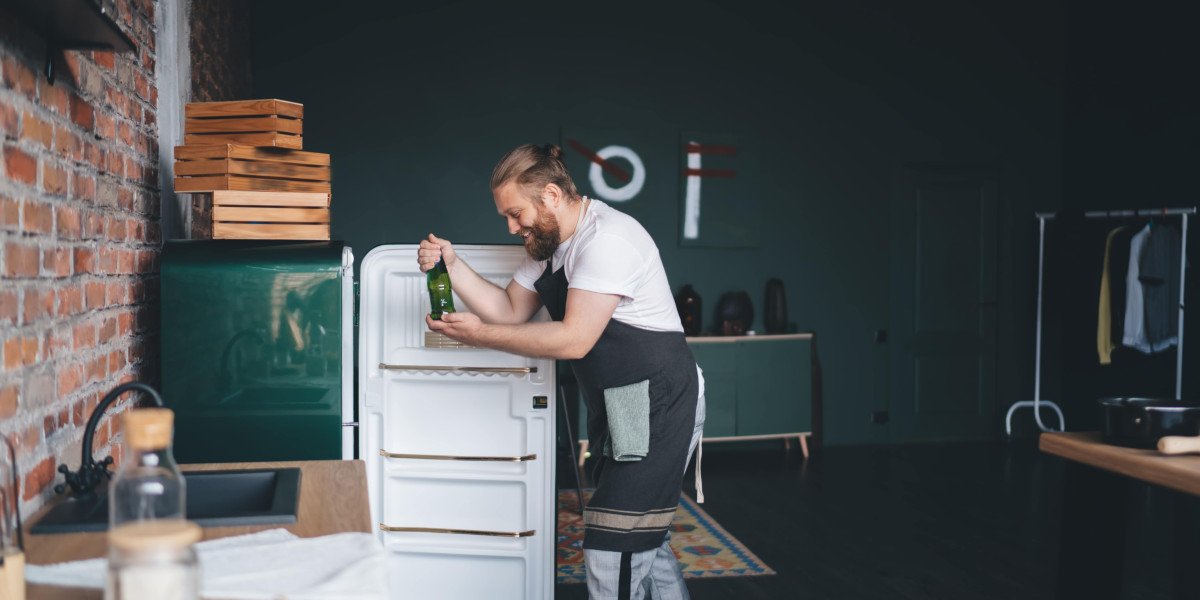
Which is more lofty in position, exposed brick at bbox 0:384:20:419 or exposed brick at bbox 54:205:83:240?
exposed brick at bbox 54:205:83:240

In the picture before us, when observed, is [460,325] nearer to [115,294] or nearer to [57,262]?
[115,294]

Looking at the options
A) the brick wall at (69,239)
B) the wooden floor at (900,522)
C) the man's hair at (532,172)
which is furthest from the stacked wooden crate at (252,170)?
the wooden floor at (900,522)

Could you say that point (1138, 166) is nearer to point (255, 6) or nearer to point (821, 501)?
point (821, 501)

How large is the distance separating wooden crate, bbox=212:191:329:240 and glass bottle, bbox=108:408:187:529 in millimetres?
1312

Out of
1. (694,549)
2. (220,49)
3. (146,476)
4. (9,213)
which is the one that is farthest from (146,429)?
(220,49)

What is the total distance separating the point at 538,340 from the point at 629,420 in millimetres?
302

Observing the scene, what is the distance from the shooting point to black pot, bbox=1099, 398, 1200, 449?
6.06 feet

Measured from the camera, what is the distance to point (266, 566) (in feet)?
3.70

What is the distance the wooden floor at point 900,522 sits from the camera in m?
3.38

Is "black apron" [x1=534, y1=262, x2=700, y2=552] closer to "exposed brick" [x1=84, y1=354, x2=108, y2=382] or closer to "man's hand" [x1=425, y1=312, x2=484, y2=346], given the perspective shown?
"man's hand" [x1=425, y1=312, x2=484, y2=346]

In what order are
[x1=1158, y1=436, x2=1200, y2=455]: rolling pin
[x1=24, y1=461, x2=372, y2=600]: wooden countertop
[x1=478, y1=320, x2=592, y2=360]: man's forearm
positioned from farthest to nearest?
[x1=478, y1=320, x2=592, y2=360]: man's forearm → [x1=1158, y1=436, x2=1200, y2=455]: rolling pin → [x1=24, y1=461, x2=372, y2=600]: wooden countertop

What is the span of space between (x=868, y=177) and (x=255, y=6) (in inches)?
164

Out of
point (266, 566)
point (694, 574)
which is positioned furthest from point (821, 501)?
point (266, 566)

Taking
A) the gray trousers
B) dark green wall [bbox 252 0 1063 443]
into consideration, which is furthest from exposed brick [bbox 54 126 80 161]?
dark green wall [bbox 252 0 1063 443]
